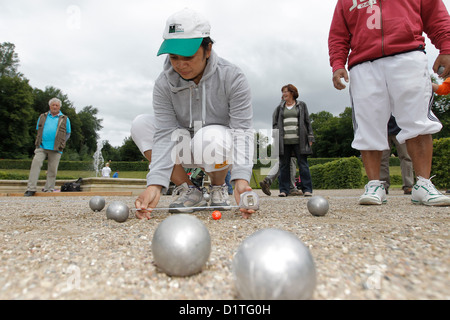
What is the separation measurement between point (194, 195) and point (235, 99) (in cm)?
102

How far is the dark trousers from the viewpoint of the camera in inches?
240

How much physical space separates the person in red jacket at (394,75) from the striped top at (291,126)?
2602 mm

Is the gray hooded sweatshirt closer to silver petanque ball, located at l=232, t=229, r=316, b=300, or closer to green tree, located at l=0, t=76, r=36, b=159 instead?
silver petanque ball, located at l=232, t=229, r=316, b=300

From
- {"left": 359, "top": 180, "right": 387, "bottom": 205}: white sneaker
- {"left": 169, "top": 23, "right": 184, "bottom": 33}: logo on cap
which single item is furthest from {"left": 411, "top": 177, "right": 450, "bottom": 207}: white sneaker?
{"left": 169, "top": 23, "right": 184, "bottom": 33}: logo on cap

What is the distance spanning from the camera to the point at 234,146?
2.84m

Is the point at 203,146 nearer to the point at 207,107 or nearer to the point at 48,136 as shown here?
the point at 207,107

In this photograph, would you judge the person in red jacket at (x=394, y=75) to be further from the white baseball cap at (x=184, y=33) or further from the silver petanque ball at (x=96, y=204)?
the silver petanque ball at (x=96, y=204)

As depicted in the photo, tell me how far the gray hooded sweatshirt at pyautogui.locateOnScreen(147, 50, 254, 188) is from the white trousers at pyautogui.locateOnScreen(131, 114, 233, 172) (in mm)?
96

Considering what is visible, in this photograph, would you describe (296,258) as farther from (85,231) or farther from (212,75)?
(212,75)

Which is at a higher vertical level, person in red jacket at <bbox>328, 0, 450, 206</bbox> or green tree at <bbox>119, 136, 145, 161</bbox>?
green tree at <bbox>119, 136, 145, 161</bbox>

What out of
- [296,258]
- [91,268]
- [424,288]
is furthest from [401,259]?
[91,268]

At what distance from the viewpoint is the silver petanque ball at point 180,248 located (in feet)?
3.79

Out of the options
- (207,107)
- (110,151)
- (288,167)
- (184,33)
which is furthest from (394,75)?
(110,151)

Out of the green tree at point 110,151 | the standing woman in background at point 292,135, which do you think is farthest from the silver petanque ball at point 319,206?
the green tree at point 110,151
